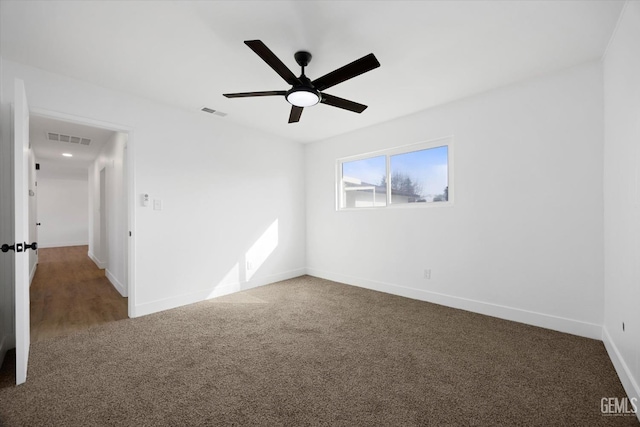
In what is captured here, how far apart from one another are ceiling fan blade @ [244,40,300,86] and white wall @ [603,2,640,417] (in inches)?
85.4

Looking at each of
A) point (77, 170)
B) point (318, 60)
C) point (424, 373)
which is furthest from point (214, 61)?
point (77, 170)

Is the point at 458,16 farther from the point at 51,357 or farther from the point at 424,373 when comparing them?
the point at 51,357

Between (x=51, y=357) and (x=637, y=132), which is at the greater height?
(x=637, y=132)

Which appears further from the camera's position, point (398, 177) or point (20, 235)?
point (398, 177)

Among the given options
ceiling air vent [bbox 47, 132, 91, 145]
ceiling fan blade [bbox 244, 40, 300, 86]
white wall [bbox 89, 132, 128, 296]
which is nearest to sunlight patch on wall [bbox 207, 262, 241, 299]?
white wall [bbox 89, 132, 128, 296]

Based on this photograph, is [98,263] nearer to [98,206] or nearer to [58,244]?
[98,206]

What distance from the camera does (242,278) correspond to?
13.5 ft

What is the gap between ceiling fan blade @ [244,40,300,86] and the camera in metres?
1.70

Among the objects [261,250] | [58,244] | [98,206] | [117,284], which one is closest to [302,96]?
[261,250]

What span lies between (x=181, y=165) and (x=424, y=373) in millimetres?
3385

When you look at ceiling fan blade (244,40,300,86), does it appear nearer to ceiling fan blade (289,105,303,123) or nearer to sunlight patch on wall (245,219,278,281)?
ceiling fan blade (289,105,303,123)

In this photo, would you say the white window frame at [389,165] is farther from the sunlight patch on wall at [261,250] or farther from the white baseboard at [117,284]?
the white baseboard at [117,284]

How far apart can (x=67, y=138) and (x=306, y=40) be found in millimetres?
4658

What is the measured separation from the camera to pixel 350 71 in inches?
79.4
